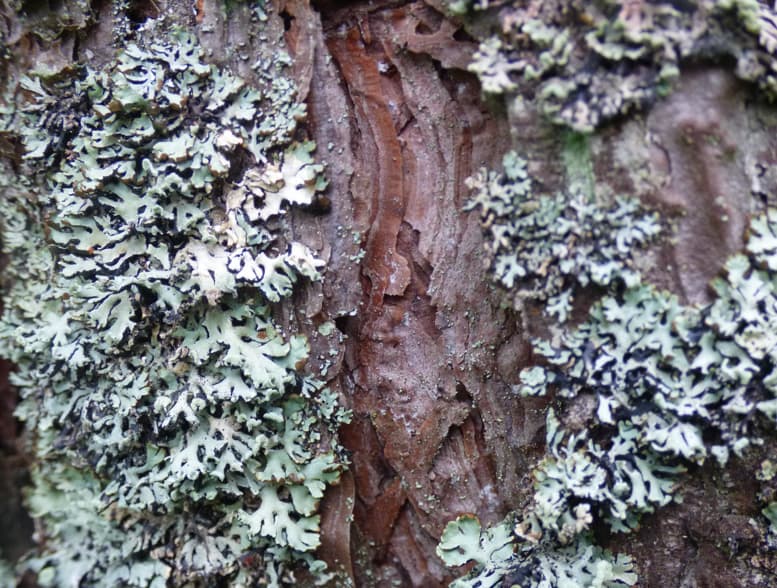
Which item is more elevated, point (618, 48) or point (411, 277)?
point (618, 48)

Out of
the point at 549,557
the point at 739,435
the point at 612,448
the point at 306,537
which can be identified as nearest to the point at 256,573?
the point at 306,537

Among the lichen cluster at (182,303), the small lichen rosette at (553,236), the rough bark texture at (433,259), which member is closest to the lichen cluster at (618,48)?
the rough bark texture at (433,259)

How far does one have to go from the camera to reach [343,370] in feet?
5.64

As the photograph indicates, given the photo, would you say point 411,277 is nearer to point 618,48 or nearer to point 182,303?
point 182,303

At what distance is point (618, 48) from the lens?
4.28ft

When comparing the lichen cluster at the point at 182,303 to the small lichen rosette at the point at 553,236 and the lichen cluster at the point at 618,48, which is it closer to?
the small lichen rosette at the point at 553,236

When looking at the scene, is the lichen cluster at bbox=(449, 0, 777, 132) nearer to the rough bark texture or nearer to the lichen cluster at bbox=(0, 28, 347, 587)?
the rough bark texture

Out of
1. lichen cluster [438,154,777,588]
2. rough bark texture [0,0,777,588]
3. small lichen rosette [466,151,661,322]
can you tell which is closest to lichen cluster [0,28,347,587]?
rough bark texture [0,0,777,588]

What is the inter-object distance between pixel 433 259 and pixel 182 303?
642 millimetres

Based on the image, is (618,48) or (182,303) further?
(182,303)

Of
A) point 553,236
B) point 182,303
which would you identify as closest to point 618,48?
point 553,236

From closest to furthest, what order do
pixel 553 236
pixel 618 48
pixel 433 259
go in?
pixel 618 48 → pixel 553 236 → pixel 433 259

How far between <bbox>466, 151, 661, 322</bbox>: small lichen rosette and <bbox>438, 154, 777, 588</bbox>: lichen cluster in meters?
0.03

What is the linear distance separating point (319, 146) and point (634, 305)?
0.84m
